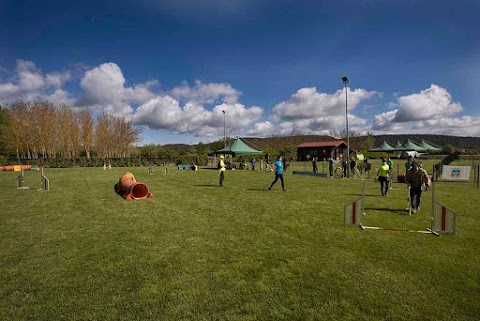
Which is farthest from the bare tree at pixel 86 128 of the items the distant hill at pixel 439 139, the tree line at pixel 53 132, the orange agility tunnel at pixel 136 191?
the distant hill at pixel 439 139

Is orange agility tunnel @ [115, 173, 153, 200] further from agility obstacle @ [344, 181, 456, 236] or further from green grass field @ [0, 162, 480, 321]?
agility obstacle @ [344, 181, 456, 236]

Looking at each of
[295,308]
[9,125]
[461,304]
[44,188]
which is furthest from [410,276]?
[9,125]

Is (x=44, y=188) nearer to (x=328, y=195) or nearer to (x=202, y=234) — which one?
(x=202, y=234)

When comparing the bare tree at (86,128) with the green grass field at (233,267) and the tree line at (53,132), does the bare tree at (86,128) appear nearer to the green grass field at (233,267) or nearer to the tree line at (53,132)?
the tree line at (53,132)

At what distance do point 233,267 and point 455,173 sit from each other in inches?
813

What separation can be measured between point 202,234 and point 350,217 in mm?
3633

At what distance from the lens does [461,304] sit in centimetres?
391

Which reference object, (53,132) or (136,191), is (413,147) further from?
(53,132)

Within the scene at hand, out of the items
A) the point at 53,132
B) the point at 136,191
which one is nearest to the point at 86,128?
the point at 53,132

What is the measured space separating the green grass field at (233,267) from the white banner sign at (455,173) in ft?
40.7

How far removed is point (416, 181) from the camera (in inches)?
366

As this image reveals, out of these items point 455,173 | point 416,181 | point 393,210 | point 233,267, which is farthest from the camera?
point 455,173

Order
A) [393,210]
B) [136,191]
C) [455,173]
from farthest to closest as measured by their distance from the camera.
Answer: [455,173], [136,191], [393,210]

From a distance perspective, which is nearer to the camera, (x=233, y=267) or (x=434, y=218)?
(x=233, y=267)
